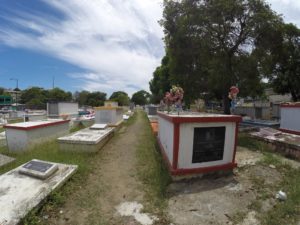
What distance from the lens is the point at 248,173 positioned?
5.85 meters

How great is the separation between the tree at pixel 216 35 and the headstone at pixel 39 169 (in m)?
11.0

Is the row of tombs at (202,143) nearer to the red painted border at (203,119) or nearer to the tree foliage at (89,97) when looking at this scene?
the red painted border at (203,119)

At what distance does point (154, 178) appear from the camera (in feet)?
19.0

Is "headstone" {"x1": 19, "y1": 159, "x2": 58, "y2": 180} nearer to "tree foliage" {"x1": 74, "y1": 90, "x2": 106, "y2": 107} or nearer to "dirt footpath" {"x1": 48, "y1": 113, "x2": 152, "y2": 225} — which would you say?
"dirt footpath" {"x1": 48, "y1": 113, "x2": 152, "y2": 225}

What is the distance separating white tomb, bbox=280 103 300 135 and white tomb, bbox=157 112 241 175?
650cm

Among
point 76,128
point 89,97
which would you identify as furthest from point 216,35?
point 89,97

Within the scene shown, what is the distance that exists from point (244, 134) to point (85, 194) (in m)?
8.72

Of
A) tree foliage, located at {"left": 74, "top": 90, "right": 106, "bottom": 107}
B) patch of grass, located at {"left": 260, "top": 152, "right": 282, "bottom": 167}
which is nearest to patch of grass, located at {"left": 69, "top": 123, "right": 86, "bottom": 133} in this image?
patch of grass, located at {"left": 260, "top": 152, "right": 282, "bottom": 167}

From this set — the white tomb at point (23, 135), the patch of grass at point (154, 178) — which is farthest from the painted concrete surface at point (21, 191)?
the white tomb at point (23, 135)

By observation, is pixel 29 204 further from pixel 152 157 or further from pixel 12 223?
pixel 152 157

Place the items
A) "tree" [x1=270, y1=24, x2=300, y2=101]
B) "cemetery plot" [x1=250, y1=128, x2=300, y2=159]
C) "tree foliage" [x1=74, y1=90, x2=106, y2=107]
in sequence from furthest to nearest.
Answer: "tree foliage" [x1=74, y1=90, x2=106, y2=107]
"tree" [x1=270, y1=24, x2=300, y2=101]
"cemetery plot" [x1=250, y1=128, x2=300, y2=159]

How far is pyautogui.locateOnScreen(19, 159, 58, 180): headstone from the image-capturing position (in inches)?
198

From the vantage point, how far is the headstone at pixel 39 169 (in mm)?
5021

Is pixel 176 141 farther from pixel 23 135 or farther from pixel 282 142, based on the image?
pixel 23 135
